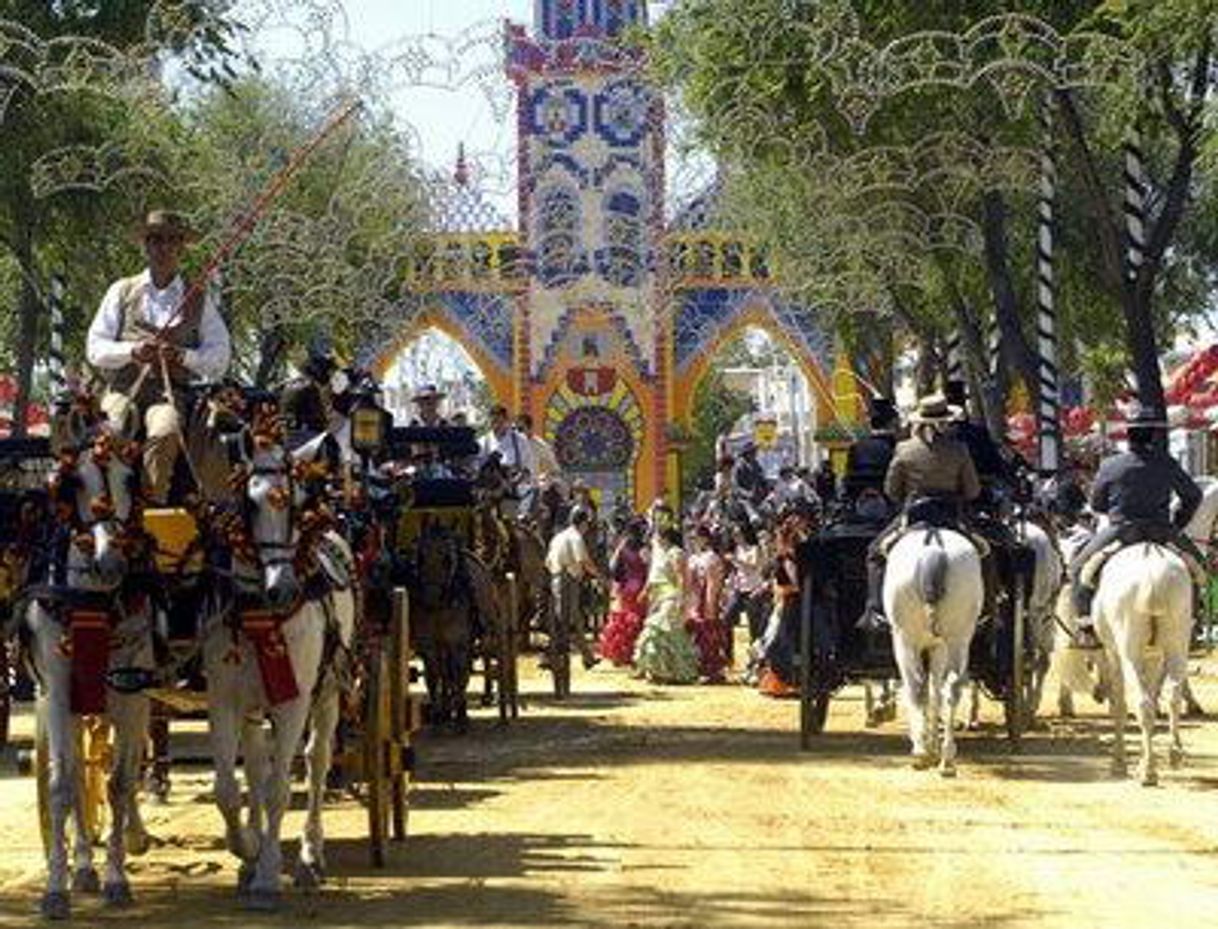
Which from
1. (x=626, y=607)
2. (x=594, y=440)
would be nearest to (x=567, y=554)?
(x=626, y=607)

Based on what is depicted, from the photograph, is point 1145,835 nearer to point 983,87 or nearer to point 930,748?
point 930,748

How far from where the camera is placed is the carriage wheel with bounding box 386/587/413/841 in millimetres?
15672

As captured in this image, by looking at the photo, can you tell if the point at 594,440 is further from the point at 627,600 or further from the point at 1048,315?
the point at 627,600

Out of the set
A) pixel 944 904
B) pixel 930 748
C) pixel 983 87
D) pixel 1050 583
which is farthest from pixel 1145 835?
pixel 983 87

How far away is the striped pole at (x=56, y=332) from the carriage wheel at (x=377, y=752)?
23.6m

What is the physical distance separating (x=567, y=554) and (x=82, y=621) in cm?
2125

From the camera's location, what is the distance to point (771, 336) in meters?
75.8

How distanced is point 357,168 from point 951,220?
940 cm

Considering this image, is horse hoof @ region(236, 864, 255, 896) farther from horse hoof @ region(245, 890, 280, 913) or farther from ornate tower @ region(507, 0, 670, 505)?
ornate tower @ region(507, 0, 670, 505)

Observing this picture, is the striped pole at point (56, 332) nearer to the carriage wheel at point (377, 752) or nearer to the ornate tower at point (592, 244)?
the ornate tower at point (592, 244)

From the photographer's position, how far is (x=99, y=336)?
1466 cm

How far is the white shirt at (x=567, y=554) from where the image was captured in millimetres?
33812

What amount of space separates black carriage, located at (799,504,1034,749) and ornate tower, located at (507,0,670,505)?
17.2m

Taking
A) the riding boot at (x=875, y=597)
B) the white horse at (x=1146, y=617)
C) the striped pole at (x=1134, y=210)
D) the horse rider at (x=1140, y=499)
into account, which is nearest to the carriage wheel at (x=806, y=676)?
the riding boot at (x=875, y=597)
